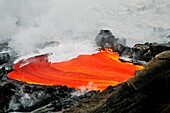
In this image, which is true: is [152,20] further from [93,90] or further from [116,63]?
[93,90]

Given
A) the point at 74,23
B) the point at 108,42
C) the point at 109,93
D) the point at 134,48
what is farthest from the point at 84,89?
the point at 74,23

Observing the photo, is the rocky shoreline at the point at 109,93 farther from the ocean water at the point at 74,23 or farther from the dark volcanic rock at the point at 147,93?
the ocean water at the point at 74,23

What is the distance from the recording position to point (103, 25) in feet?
138

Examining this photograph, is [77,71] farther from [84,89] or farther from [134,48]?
[134,48]

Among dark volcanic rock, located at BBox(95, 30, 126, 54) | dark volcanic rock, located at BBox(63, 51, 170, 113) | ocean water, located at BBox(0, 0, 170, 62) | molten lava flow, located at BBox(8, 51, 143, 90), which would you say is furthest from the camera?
ocean water, located at BBox(0, 0, 170, 62)

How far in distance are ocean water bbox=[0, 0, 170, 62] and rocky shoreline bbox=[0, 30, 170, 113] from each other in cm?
222

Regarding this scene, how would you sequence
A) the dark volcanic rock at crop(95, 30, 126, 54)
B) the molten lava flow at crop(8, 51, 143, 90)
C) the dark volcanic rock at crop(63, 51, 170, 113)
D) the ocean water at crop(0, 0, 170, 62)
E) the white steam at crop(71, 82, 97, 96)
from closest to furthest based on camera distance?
the dark volcanic rock at crop(63, 51, 170, 113), the white steam at crop(71, 82, 97, 96), the molten lava flow at crop(8, 51, 143, 90), the dark volcanic rock at crop(95, 30, 126, 54), the ocean water at crop(0, 0, 170, 62)

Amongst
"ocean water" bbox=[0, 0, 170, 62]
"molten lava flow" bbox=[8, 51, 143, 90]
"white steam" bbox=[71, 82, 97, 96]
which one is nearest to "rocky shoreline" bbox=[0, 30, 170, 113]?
"white steam" bbox=[71, 82, 97, 96]

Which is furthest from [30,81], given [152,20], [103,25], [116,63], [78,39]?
[152,20]

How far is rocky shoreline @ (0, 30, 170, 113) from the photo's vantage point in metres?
10.4

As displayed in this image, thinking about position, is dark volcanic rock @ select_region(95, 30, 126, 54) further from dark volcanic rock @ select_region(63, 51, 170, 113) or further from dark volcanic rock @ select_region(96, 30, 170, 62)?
dark volcanic rock @ select_region(63, 51, 170, 113)

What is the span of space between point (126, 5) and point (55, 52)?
92.6ft

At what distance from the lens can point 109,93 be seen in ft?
42.7

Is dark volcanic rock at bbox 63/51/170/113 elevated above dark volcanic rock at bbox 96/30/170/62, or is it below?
below
